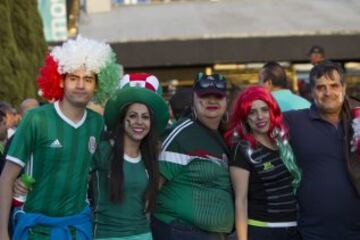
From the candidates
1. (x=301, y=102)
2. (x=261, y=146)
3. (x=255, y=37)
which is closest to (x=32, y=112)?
(x=261, y=146)

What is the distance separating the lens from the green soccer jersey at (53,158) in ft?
12.6

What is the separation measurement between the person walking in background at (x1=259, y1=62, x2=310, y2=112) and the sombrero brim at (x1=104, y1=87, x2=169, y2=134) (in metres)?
2.20

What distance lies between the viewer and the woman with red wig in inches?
162

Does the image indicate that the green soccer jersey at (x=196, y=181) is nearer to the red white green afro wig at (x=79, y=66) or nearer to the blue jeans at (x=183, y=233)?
the blue jeans at (x=183, y=233)

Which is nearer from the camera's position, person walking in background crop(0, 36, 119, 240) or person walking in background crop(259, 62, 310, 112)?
person walking in background crop(0, 36, 119, 240)

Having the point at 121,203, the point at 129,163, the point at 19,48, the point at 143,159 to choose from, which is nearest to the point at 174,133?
the point at 143,159

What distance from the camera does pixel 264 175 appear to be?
4141 mm

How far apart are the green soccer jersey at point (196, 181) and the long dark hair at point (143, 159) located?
0.39 ft

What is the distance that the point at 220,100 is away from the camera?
14.0 feet

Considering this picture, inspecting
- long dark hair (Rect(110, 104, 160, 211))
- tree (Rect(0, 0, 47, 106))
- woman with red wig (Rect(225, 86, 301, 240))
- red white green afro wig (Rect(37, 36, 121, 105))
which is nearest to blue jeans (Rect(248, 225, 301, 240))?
woman with red wig (Rect(225, 86, 301, 240))

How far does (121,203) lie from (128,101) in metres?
0.65

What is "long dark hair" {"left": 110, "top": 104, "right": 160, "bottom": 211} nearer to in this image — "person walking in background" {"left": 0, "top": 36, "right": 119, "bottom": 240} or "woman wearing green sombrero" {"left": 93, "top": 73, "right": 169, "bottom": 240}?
"woman wearing green sombrero" {"left": 93, "top": 73, "right": 169, "bottom": 240}

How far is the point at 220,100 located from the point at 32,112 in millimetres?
1221

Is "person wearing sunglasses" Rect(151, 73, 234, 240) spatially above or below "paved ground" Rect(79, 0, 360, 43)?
below
